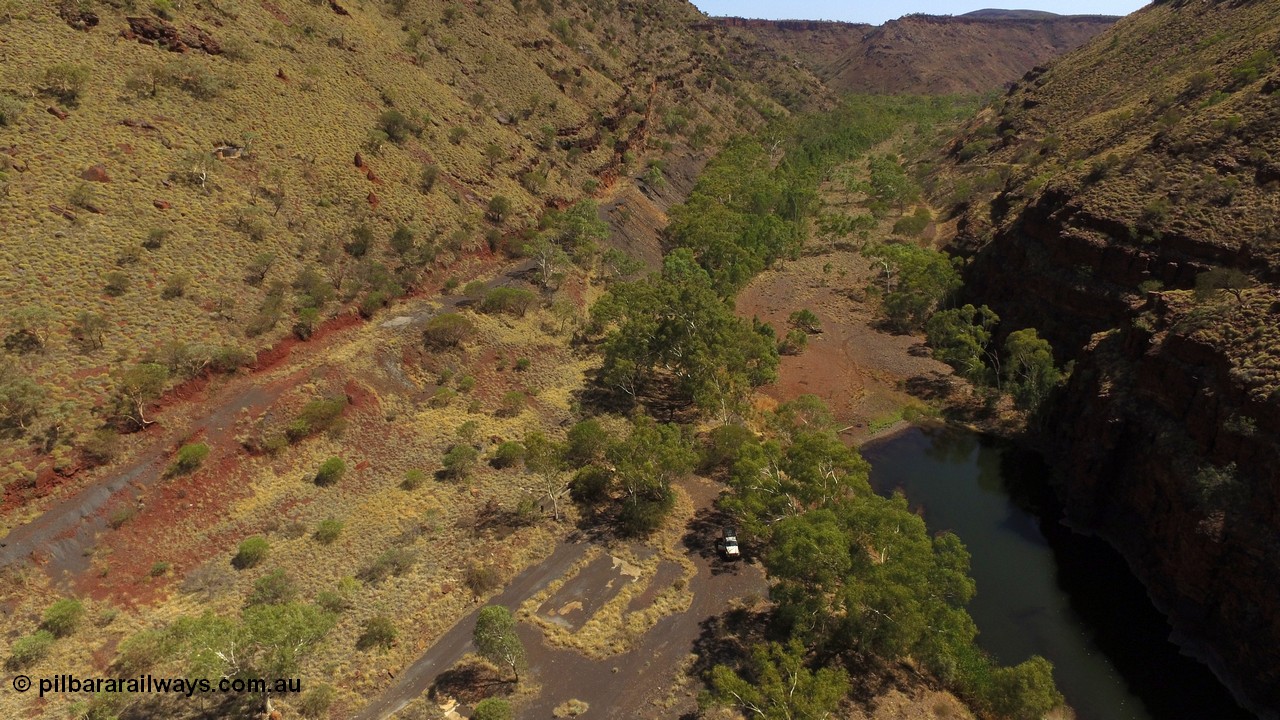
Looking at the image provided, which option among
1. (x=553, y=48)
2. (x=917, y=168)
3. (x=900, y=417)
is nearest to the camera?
(x=900, y=417)

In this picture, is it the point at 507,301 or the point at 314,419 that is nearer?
the point at 314,419

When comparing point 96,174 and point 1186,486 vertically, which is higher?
point 96,174

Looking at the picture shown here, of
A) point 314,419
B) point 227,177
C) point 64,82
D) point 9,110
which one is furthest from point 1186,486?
point 64,82

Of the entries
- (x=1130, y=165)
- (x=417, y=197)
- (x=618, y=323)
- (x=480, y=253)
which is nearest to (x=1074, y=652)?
(x=618, y=323)

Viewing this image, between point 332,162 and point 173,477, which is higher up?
point 332,162

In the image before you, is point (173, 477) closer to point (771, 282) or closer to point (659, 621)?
point (659, 621)

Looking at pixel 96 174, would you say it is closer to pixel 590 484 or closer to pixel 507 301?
pixel 507 301

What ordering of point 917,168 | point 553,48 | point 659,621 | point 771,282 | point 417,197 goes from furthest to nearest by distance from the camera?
point 917,168, point 553,48, point 771,282, point 417,197, point 659,621
